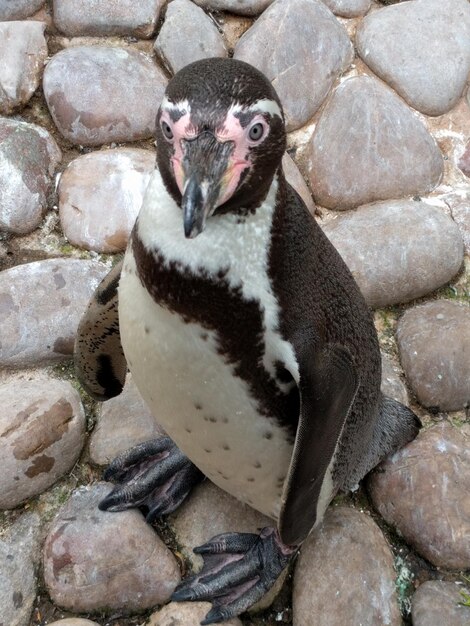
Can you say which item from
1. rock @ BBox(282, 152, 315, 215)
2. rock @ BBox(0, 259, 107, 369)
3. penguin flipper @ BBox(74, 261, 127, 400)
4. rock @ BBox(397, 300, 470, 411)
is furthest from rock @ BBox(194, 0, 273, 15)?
penguin flipper @ BBox(74, 261, 127, 400)

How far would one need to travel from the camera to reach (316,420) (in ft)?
3.65

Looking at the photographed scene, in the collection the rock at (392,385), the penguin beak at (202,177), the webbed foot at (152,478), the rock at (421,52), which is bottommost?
the rock at (392,385)

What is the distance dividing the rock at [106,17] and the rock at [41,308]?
77 centimetres

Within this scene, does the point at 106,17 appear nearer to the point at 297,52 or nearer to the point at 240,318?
the point at 297,52

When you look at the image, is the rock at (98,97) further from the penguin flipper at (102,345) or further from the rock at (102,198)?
the penguin flipper at (102,345)

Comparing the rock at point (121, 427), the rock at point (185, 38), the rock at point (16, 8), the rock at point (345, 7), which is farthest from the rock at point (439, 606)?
the rock at point (16, 8)

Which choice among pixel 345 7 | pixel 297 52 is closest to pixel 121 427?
pixel 297 52

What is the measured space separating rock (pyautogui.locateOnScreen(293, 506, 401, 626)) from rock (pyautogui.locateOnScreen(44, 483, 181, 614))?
0.25 m

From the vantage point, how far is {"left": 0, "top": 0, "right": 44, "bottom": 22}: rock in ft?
6.98

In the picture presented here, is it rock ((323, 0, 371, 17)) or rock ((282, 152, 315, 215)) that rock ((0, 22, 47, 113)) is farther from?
rock ((323, 0, 371, 17))

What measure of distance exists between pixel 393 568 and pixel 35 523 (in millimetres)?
693

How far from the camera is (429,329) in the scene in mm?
1768

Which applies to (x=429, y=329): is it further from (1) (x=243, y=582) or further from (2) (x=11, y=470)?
(2) (x=11, y=470)

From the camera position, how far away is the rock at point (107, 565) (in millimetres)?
1401
